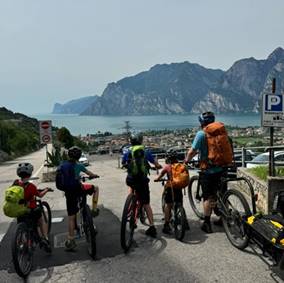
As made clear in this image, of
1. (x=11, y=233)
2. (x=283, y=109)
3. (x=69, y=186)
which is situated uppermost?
(x=283, y=109)

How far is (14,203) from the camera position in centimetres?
455

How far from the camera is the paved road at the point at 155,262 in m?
4.32

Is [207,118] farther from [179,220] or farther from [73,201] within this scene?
[73,201]

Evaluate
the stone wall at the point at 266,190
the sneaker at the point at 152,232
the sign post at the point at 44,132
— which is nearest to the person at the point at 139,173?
the sneaker at the point at 152,232

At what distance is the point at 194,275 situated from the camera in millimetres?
4320

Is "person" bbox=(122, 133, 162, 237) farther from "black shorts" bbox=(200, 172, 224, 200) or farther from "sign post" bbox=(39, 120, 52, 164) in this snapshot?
"sign post" bbox=(39, 120, 52, 164)

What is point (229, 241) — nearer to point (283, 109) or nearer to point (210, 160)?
point (210, 160)

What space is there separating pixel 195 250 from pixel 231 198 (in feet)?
2.97

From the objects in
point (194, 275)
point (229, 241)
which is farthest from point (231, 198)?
point (194, 275)

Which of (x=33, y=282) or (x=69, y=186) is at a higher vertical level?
(x=69, y=186)

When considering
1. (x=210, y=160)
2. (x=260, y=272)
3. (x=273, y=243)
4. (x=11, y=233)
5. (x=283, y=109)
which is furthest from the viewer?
(x=283, y=109)

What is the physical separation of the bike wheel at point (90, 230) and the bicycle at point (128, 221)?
400mm

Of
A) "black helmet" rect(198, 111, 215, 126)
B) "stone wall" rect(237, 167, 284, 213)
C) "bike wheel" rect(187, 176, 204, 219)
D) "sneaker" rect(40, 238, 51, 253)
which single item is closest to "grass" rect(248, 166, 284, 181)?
"stone wall" rect(237, 167, 284, 213)

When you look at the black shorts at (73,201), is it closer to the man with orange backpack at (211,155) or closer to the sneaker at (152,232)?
the sneaker at (152,232)
